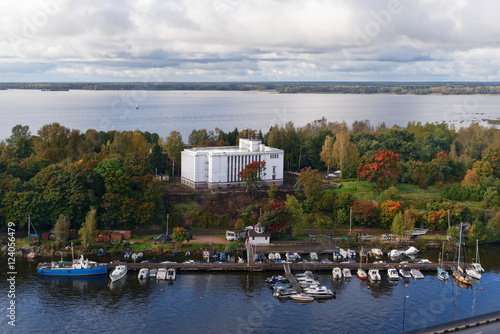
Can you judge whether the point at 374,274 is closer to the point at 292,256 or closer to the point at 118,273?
the point at 292,256

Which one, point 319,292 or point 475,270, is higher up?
point 475,270

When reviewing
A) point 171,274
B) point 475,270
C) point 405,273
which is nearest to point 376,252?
point 405,273

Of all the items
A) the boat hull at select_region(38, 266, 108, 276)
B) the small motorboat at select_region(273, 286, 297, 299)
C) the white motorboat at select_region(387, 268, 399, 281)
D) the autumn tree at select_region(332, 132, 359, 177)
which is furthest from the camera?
the autumn tree at select_region(332, 132, 359, 177)

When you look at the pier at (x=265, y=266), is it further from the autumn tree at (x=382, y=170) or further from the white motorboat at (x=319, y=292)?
the autumn tree at (x=382, y=170)

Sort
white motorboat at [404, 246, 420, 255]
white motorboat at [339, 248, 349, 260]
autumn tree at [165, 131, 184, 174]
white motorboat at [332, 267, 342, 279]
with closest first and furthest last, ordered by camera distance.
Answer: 1. white motorboat at [332, 267, 342, 279]
2. white motorboat at [339, 248, 349, 260]
3. white motorboat at [404, 246, 420, 255]
4. autumn tree at [165, 131, 184, 174]

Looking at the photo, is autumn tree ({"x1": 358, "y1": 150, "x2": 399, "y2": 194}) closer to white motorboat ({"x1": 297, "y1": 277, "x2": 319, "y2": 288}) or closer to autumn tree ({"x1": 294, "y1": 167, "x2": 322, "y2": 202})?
autumn tree ({"x1": 294, "y1": 167, "x2": 322, "y2": 202})

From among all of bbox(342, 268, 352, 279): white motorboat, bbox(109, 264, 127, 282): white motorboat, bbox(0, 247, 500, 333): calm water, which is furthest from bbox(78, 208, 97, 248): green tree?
bbox(342, 268, 352, 279): white motorboat

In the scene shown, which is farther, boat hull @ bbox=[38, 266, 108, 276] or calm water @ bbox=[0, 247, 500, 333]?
boat hull @ bbox=[38, 266, 108, 276]
